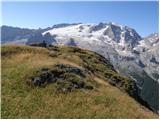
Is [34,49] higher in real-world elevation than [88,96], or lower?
higher

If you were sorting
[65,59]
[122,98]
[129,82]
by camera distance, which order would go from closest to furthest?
[122,98] < [65,59] < [129,82]

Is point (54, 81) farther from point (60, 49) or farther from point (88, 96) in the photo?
point (60, 49)

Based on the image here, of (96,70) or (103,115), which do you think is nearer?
(103,115)

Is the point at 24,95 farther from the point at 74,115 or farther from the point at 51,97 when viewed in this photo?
the point at 74,115

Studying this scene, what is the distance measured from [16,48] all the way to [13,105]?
2225 centimetres

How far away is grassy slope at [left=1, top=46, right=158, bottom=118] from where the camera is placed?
4447 centimetres

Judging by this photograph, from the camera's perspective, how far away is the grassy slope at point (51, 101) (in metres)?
44.5

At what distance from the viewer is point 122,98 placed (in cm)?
5153

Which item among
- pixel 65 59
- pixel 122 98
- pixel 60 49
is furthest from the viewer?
pixel 60 49

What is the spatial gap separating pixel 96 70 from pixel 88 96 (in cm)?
1838

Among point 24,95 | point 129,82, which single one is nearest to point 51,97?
point 24,95

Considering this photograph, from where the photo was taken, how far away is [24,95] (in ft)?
158

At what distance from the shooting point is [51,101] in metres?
47.2

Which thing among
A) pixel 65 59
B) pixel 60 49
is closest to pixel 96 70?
pixel 65 59
